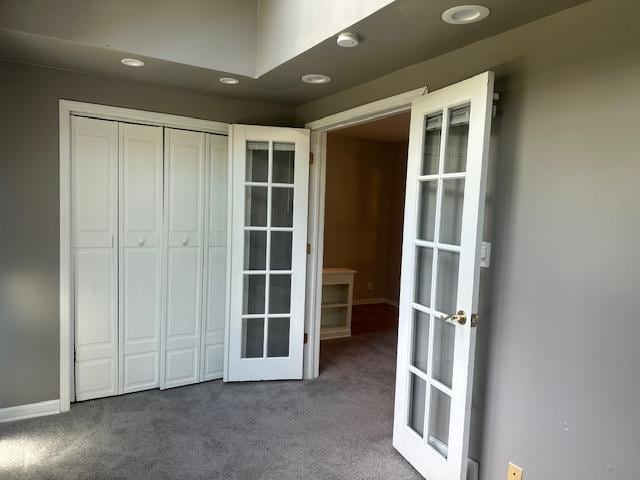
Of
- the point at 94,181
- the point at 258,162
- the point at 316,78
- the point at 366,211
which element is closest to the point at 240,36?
the point at 316,78

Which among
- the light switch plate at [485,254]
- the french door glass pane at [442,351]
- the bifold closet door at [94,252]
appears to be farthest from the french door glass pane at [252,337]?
the light switch plate at [485,254]

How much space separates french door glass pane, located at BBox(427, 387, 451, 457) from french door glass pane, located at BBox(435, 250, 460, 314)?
0.45m

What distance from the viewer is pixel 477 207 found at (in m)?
1.89

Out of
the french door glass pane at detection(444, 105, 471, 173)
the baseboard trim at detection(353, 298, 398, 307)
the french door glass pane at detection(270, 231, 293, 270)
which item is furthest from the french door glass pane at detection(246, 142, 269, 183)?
the baseboard trim at detection(353, 298, 398, 307)

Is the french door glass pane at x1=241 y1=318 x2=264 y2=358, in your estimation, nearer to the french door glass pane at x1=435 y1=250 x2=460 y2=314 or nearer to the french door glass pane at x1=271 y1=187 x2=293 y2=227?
the french door glass pane at x1=271 y1=187 x2=293 y2=227

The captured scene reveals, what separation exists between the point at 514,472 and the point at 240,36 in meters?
2.89

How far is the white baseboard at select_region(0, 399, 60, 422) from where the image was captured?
2.75 m

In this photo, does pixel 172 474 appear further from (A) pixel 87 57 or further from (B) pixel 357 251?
(B) pixel 357 251

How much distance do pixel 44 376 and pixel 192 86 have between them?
2268 mm

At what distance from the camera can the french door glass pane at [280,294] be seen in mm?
3494

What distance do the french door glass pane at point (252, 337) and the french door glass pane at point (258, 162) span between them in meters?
1.16

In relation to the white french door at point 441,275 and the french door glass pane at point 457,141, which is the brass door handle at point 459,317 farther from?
the french door glass pane at point 457,141

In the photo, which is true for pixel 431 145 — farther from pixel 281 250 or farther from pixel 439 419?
pixel 281 250

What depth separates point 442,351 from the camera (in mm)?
2205
